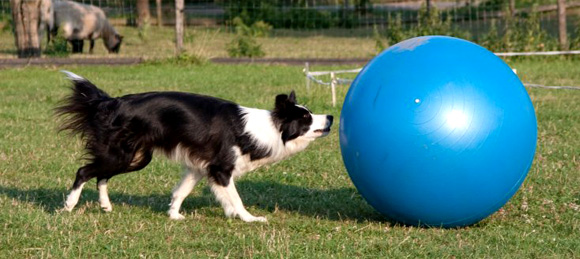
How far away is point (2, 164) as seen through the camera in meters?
8.97

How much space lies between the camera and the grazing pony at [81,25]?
2345cm

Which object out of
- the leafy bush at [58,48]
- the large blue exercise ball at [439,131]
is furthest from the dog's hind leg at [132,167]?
the leafy bush at [58,48]

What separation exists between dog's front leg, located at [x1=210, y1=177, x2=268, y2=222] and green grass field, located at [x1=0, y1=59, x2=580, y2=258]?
82 mm

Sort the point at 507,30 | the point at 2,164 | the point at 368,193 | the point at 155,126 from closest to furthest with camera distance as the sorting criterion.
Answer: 1. the point at 368,193
2. the point at 155,126
3. the point at 2,164
4. the point at 507,30

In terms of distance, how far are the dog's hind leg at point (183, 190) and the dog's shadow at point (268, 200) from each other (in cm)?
29

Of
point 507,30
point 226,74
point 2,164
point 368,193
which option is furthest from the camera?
point 507,30

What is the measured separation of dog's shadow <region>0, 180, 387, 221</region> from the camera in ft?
23.2

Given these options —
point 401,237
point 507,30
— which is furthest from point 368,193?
point 507,30

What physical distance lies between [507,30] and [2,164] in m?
13.1

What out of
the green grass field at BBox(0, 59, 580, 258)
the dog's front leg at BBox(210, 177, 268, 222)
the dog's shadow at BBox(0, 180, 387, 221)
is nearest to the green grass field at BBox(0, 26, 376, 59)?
the green grass field at BBox(0, 59, 580, 258)

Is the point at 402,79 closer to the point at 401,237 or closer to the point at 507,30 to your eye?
the point at 401,237

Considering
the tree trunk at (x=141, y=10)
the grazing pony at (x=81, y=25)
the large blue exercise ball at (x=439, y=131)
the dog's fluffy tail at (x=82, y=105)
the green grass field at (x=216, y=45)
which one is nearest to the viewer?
the large blue exercise ball at (x=439, y=131)

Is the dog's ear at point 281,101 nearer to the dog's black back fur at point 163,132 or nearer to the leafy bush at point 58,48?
the dog's black back fur at point 163,132

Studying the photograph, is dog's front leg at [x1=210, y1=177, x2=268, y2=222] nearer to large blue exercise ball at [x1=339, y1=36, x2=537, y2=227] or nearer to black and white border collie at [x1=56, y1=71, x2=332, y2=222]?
black and white border collie at [x1=56, y1=71, x2=332, y2=222]
